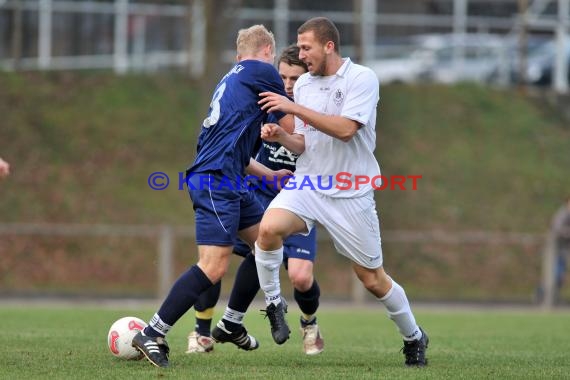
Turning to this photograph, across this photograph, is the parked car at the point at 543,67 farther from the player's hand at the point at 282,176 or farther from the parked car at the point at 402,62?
the player's hand at the point at 282,176

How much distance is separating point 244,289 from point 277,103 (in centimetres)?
184

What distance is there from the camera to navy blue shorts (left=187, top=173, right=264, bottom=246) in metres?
7.17

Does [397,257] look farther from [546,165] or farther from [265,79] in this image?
[265,79]

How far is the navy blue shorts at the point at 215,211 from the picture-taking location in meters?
7.17

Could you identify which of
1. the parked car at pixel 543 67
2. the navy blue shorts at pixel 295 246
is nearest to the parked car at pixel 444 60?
the parked car at pixel 543 67

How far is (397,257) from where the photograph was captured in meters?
19.4

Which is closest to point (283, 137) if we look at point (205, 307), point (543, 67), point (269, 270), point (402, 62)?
point (269, 270)

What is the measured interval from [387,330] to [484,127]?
12261mm

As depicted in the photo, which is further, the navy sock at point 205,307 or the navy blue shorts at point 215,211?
the navy sock at point 205,307

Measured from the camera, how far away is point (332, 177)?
7.35 metres

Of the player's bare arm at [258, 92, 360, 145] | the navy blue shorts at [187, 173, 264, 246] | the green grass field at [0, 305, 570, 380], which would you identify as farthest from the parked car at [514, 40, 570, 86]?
the navy blue shorts at [187, 173, 264, 246]

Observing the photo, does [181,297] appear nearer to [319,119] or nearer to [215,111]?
[215,111]

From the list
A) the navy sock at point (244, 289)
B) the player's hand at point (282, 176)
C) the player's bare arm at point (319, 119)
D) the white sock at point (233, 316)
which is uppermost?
the player's bare arm at point (319, 119)

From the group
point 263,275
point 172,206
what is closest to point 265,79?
point 263,275
